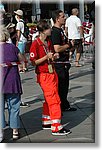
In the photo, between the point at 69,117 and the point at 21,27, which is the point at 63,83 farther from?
the point at 21,27

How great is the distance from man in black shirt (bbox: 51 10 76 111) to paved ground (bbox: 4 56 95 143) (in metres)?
0.39

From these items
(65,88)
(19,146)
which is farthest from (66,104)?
(19,146)

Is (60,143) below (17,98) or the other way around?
below

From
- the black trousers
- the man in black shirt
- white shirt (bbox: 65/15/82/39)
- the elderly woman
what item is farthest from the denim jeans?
white shirt (bbox: 65/15/82/39)

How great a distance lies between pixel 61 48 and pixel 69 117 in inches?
47.4

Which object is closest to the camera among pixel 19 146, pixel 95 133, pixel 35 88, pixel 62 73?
pixel 19 146

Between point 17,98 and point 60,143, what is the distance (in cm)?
84

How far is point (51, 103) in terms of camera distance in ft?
21.1

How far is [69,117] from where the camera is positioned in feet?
24.7

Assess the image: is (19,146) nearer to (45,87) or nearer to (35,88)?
(45,87)

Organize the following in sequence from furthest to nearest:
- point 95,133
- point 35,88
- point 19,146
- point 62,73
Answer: point 35,88 < point 62,73 < point 95,133 < point 19,146

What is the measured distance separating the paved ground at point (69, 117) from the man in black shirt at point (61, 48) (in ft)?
1.27

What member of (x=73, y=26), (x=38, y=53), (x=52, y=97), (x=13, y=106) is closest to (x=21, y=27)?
(x=73, y=26)

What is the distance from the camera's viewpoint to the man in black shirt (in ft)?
23.5
